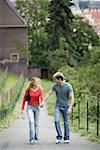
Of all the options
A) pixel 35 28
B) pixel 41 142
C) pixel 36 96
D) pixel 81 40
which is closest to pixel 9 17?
pixel 81 40

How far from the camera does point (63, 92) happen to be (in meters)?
16.6

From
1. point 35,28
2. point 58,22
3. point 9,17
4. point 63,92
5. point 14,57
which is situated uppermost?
point 63,92

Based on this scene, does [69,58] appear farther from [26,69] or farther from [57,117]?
[57,117]

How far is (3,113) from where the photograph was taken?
26.0 meters

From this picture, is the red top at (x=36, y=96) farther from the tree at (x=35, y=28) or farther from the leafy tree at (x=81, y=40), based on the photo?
the tree at (x=35, y=28)

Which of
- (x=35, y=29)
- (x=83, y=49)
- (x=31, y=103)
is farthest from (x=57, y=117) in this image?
(x=35, y=29)

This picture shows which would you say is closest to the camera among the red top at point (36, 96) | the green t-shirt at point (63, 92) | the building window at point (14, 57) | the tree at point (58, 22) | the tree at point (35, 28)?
the green t-shirt at point (63, 92)

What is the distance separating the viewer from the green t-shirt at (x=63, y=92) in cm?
1658

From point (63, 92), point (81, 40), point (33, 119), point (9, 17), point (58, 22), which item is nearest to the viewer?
point (63, 92)

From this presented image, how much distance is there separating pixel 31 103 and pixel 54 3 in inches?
3047

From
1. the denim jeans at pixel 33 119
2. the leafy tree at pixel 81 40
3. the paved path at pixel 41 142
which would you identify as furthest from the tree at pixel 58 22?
the denim jeans at pixel 33 119

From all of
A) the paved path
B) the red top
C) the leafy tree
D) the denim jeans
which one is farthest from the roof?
the red top

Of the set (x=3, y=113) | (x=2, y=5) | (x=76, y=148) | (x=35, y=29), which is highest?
(x=76, y=148)

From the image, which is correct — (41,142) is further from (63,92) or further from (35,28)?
(35,28)
